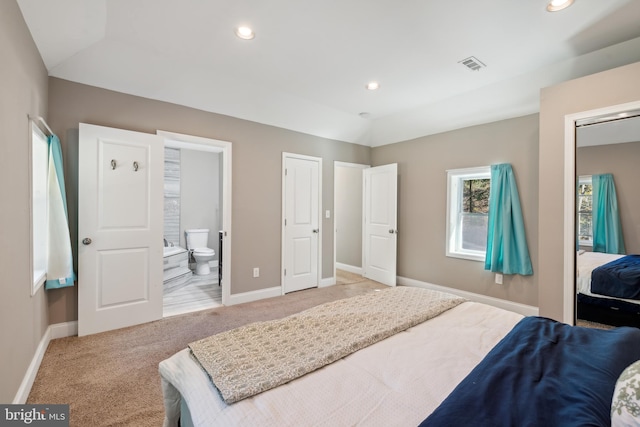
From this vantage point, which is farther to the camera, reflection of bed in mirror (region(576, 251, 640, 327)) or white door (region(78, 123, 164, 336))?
white door (region(78, 123, 164, 336))

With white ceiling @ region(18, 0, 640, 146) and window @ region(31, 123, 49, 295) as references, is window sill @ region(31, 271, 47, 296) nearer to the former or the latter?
window @ region(31, 123, 49, 295)

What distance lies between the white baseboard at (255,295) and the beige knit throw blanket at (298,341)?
228cm

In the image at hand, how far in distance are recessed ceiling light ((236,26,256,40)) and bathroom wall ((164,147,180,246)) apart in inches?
152

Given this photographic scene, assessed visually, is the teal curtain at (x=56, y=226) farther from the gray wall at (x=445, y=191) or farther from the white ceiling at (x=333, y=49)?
the gray wall at (x=445, y=191)

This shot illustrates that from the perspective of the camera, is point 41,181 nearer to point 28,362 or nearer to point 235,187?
point 28,362

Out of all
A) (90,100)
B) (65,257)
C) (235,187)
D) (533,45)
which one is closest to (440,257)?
(533,45)

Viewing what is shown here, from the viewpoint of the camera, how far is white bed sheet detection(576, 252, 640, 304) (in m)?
2.47

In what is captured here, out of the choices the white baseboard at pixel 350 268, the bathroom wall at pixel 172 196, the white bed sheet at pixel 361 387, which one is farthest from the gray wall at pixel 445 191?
the bathroom wall at pixel 172 196

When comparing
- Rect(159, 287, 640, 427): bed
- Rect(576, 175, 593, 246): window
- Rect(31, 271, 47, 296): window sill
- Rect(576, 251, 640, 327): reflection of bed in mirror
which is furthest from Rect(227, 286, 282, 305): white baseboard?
Rect(576, 175, 593, 246): window

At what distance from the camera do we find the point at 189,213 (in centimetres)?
579

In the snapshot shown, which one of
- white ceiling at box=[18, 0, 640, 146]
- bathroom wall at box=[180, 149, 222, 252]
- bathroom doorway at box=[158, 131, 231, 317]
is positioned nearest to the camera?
white ceiling at box=[18, 0, 640, 146]

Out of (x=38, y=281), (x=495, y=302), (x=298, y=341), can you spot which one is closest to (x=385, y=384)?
(x=298, y=341)

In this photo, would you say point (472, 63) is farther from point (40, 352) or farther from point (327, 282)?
point (40, 352)

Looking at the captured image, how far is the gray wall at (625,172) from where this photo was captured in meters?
2.32
